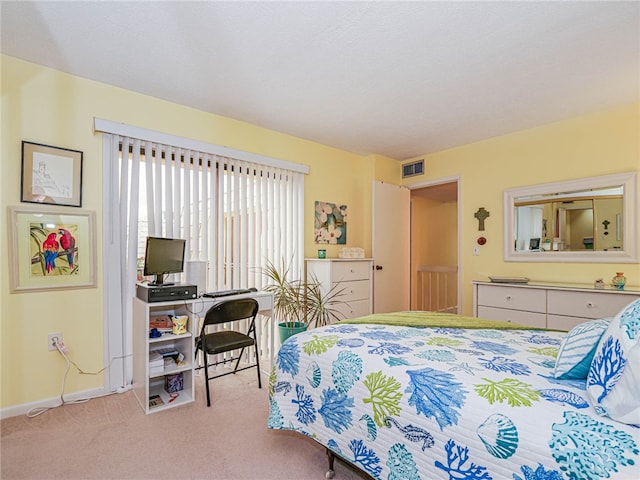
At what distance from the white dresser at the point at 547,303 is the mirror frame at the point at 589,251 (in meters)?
0.30

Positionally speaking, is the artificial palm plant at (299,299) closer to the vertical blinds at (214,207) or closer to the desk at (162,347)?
the vertical blinds at (214,207)

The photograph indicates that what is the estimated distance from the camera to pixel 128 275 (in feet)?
9.09

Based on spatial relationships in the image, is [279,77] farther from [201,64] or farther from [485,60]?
[485,60]

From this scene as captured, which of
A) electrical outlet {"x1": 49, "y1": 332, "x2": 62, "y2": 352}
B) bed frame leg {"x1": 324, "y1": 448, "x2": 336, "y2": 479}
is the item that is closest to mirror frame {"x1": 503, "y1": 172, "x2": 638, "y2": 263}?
bed frame leg {"x1": 324, "y1": 448, "x2": 336, "y2": 479}

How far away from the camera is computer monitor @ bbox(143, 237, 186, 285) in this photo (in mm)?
2502

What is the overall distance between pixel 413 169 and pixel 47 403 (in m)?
4.51

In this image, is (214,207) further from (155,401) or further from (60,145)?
(155,401)

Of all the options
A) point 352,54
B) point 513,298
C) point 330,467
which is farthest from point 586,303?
point 352,54

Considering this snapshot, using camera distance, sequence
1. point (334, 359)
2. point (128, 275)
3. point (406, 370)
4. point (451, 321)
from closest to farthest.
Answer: point (406, 370), point (334, 359), point (451, 321), point (128, 275)

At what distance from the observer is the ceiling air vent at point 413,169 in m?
4.56

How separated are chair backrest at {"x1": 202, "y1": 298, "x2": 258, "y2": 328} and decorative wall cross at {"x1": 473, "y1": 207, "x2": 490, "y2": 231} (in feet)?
9.14

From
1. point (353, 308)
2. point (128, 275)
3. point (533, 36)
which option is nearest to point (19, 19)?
point (128, 275)

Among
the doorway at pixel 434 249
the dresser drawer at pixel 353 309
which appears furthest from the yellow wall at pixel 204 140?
the doorway at pixel 434 249

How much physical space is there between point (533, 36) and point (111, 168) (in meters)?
3.14
